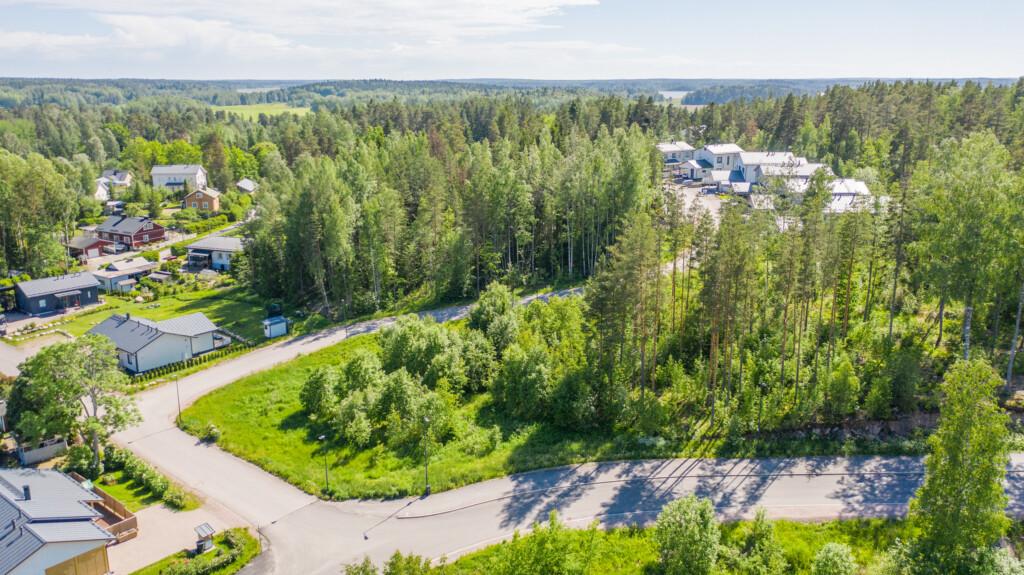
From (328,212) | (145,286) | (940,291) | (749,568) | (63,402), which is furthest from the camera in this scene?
(145,286)

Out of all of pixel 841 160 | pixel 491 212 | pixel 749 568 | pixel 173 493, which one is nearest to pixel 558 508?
pixel 749 568

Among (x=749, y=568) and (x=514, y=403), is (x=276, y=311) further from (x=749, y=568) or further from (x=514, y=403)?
(x=749, y=568)

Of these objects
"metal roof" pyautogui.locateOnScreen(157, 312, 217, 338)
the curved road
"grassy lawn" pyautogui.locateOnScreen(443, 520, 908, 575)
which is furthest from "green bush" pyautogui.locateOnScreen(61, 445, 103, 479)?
"grassy lawn" pyautogui.locateOnScreen(443, 520, 908, 575)

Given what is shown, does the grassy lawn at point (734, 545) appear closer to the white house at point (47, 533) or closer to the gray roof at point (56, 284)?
the white house at point (47, 533)

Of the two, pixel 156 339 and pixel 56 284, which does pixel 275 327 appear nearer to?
pixel 156 339

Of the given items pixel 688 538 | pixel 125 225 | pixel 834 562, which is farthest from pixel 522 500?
pixel 125 225

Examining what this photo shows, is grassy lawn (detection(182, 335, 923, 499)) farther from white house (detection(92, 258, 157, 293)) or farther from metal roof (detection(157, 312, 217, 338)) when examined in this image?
white house (detection(92, 258, 157, 293))
